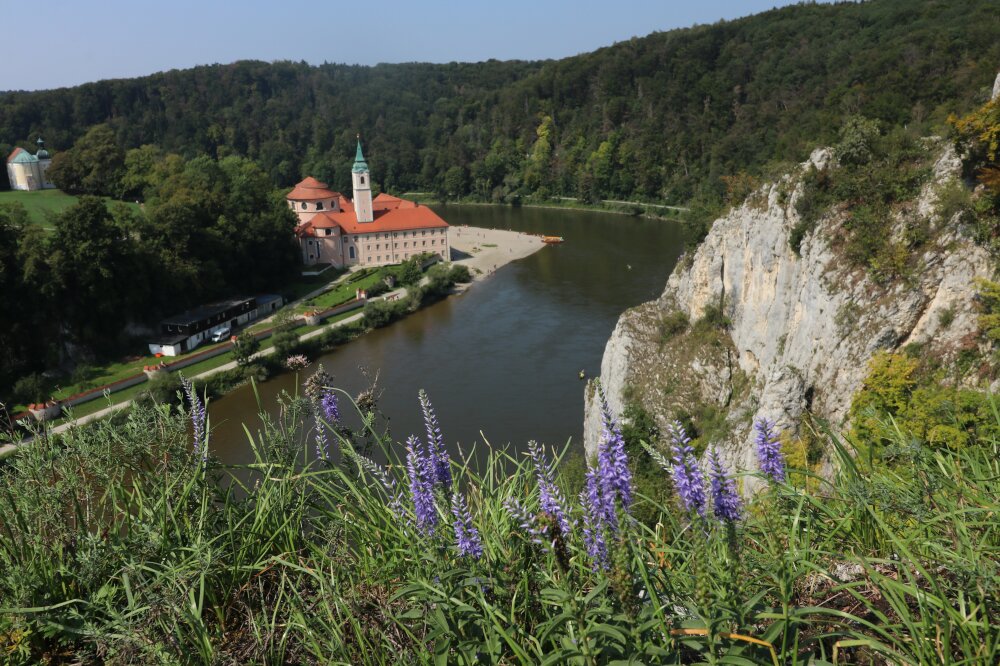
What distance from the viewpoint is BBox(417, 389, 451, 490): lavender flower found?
2.81m

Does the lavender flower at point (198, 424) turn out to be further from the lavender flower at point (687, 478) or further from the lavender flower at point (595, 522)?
the lavender flower at point (687, 478)

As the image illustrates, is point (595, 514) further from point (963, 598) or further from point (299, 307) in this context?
point (299, 307)

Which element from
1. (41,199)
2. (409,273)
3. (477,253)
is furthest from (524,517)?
(41,199)

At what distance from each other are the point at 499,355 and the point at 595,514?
25.1 meters

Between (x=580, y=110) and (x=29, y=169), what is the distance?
2165 inches

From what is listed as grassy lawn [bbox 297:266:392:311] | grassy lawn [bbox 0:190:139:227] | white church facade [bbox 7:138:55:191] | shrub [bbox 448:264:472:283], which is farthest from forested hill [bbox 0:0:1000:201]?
grassy lawn [bbox 297:266:392:311]

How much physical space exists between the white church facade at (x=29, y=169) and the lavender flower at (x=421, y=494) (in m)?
62.4

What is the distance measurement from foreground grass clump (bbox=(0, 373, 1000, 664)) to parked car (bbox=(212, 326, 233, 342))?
1124 inches

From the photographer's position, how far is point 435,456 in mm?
2865

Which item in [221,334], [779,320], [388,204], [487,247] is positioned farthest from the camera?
[487,247]

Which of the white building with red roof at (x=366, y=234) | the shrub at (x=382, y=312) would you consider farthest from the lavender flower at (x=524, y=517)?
the white building with red roof at (x=366, y=234)

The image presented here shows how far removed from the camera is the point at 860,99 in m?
44.6

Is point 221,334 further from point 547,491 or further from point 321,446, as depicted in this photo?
point 547,491

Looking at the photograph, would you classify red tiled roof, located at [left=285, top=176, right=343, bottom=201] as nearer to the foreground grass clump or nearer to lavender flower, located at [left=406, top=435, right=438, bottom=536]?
the foreground grass clump
